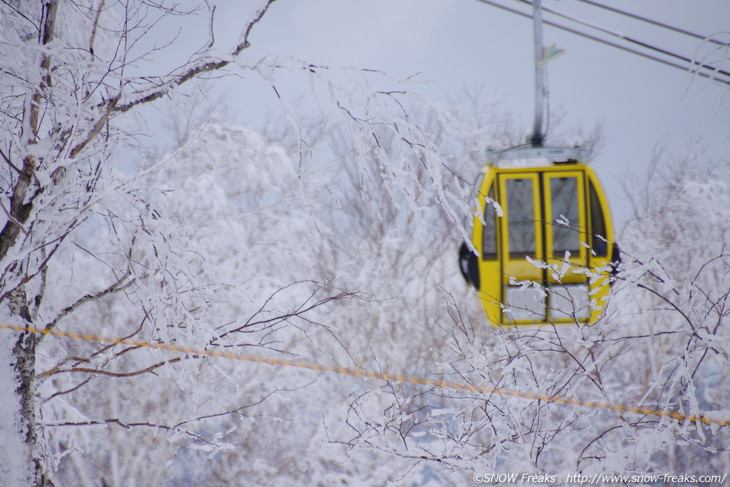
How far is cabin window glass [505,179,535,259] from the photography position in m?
6.88

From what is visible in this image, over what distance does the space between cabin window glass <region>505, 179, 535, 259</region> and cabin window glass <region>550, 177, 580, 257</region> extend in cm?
28

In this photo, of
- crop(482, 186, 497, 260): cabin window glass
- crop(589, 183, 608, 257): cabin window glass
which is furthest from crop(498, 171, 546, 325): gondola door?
crop(589, 183, 608, 257): cabin window glass

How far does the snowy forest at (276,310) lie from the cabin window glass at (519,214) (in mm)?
1131

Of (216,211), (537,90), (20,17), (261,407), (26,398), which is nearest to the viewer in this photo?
(20,17)

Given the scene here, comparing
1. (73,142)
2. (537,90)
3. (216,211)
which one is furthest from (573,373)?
(216,211)

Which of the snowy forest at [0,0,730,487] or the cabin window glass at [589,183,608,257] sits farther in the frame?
the cabin window glass at [589,183,608,257]

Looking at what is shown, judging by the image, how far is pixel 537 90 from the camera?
4.82 meters

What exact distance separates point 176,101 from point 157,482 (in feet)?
35.0

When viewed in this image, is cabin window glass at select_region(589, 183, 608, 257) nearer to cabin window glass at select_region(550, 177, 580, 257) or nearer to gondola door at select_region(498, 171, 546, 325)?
cabin window glass at select_region(550, 177, 580, 257)

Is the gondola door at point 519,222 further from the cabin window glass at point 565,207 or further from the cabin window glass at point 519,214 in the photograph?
the cabin window glass at point 565,207

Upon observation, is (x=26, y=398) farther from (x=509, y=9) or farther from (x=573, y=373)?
(x=509, y=9)

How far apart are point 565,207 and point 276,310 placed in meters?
5.19

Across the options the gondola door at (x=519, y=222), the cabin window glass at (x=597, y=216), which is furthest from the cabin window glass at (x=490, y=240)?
the cabin window glass at (x=597, y=216)

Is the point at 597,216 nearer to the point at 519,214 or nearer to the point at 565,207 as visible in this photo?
the point at 565,207
